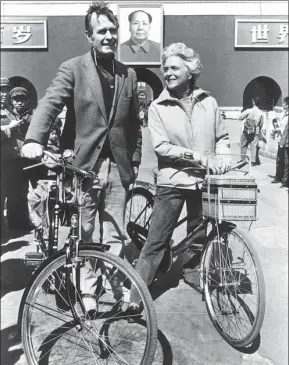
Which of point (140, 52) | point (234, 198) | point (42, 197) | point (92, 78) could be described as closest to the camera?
point (234, 198)

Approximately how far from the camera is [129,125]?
9.09 feet

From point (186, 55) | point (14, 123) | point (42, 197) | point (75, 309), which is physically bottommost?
point (75, 309)

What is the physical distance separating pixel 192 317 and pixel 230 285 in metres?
0.35

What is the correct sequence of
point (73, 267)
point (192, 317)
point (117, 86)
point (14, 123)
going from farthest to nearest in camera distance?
point (14, 123) < point (192, 317) < point (117, 86) < point (73, 267)

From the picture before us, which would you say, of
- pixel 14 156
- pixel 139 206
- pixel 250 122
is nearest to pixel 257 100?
pixel 250 122

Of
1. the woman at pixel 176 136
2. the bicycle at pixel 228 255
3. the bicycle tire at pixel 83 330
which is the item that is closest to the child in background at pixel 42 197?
the bicycle tire at pixel 83 330

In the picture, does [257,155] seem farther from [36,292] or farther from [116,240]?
[36,292]

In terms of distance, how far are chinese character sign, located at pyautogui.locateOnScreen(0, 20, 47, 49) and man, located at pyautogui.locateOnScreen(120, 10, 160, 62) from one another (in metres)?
0.61

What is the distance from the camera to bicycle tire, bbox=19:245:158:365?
1854 millimetres

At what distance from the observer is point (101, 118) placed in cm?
258

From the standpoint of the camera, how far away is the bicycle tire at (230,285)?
2.28 m

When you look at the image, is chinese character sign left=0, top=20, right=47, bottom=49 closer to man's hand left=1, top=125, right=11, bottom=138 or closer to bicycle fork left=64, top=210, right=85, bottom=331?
man's hand left=1, top=125, right=11, bottom=138

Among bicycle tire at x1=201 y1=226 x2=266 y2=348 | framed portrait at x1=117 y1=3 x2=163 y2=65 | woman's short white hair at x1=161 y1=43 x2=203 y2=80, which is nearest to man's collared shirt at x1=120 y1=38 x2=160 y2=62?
framed portrait at x1=117 y1=3 x2=163 y2=65

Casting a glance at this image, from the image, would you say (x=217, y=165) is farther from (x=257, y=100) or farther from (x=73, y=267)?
(x=257, y=100)
